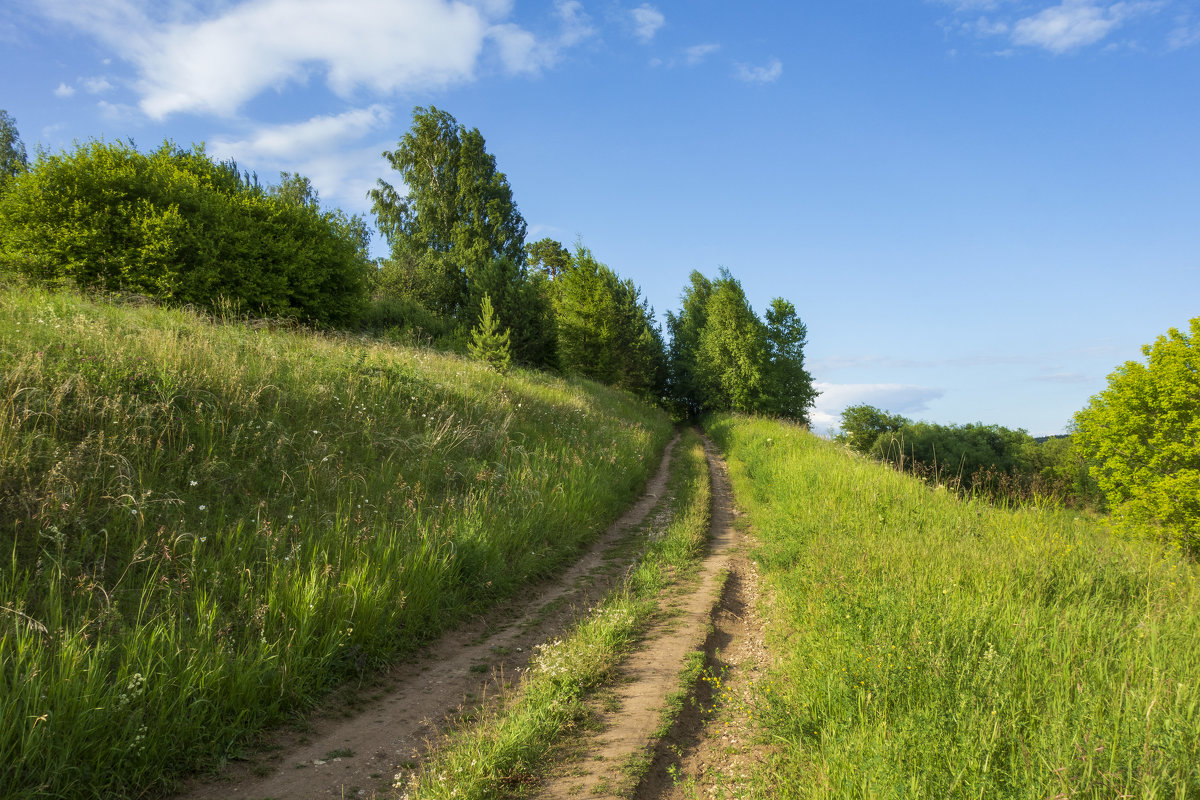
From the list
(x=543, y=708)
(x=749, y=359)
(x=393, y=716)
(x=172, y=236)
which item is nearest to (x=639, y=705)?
(x=543, y=708)

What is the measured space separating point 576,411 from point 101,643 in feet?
42.4

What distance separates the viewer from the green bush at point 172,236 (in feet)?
44.8

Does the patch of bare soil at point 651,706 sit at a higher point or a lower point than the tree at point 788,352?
lower

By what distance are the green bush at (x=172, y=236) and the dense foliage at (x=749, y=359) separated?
23845 mm

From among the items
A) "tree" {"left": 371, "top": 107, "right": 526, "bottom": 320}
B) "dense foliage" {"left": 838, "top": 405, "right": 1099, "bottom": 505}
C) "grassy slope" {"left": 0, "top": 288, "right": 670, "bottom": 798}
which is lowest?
"grassy slope" {"left": 0, "top": 288, "right": 670, "bottom": 798}

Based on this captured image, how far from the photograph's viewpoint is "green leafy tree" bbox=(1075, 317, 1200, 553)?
57.8 ft

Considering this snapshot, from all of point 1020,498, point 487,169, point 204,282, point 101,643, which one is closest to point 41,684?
point 101,643

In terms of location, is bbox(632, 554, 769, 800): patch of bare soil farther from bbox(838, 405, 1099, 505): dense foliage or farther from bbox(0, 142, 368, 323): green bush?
bbox(838, 405, 1099, 505): dense foliage

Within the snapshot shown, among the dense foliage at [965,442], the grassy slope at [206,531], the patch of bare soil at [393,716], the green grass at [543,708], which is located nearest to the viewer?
the green grass at [543,708]

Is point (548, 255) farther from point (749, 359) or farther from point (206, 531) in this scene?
point (206, 531)

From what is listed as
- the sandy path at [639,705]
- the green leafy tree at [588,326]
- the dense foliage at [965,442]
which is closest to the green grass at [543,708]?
the sandy path at [639,705]

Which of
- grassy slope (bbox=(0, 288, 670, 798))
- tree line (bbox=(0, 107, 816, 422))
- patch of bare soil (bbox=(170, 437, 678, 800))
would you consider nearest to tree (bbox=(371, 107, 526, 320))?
tree line (bbox=(0, 107, 816, 422))

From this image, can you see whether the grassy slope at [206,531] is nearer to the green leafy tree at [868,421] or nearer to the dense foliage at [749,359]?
the dense foliage at [749,359]

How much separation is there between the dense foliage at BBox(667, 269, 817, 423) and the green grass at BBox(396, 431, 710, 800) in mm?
30372
